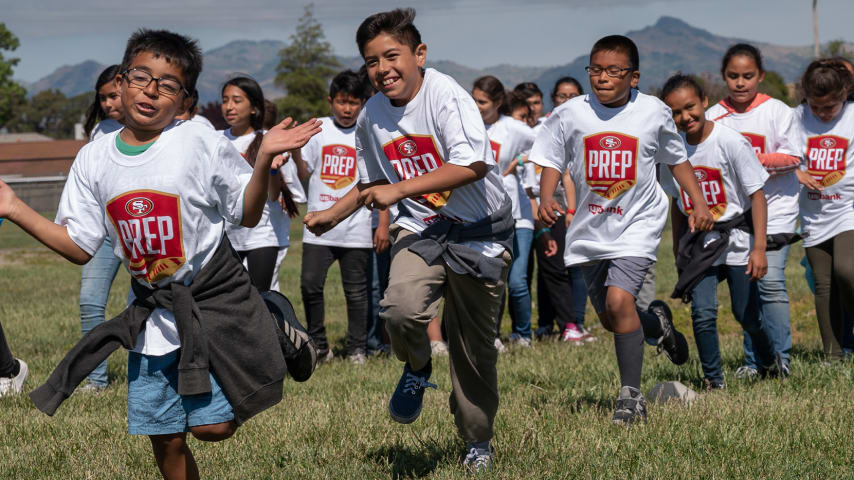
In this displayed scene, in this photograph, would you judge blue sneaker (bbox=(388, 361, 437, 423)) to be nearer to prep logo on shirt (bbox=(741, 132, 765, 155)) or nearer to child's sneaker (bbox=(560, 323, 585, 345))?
prep logo on shirt (bbox=(741, 132, 765, 155))

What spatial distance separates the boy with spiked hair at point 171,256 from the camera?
3.72 meters

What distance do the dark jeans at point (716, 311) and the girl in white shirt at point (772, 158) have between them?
0.36 metres

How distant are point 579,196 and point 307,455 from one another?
2101 millimetres

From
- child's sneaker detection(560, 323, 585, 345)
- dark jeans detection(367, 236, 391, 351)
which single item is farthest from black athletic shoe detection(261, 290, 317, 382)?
child's sneaker detection(560, 323, 585, 345)

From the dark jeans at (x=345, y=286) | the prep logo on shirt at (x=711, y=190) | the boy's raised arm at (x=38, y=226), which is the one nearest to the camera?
the boy's raised arm at (x=38, y=226)

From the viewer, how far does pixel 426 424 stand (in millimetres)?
5625

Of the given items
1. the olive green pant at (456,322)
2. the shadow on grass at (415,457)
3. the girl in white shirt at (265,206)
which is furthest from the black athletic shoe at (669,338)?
the girl in white shirt at (265,206)

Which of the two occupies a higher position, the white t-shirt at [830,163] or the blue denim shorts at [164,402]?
the white t-shirt at [830,163]

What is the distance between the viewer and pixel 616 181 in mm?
5500

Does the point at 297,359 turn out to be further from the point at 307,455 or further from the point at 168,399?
the point at 307,455

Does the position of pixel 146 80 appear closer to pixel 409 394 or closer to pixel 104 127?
pixel 409 394

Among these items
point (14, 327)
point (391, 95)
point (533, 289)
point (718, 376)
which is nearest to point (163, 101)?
point (391, 95)

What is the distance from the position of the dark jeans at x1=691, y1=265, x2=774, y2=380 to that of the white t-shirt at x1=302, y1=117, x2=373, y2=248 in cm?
307

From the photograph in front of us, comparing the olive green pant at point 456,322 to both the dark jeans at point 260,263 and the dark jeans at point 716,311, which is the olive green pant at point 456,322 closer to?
the dark jeans at point 716,311
